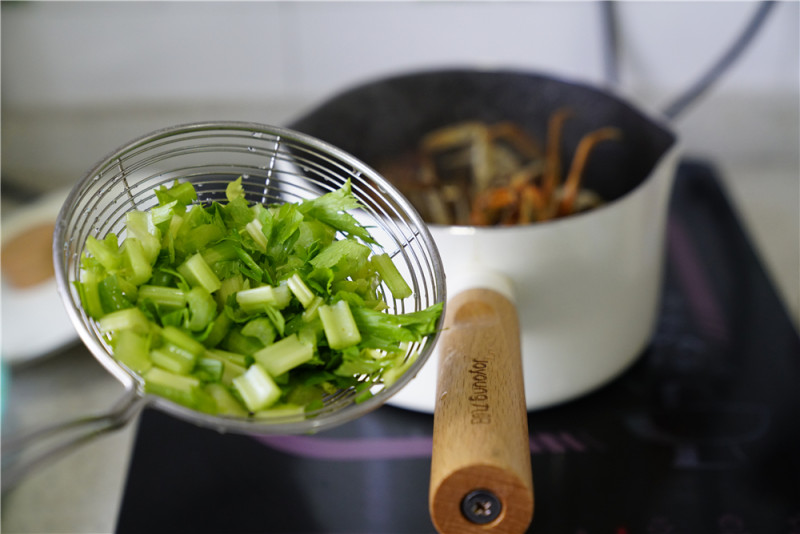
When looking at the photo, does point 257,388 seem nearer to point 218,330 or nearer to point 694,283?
point 218,330

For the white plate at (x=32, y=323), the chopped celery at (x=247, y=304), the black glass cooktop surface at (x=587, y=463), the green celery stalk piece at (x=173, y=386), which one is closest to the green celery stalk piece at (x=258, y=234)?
the chopped celery at (x=247, y=304)

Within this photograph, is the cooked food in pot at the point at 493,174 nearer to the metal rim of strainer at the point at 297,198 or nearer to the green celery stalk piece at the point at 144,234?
the metal rim of strainer at the point at 297,198

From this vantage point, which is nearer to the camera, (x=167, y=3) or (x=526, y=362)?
(x=526, y=362)

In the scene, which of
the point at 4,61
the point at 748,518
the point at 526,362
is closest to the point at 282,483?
the point at 526,362

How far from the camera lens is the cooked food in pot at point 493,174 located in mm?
688

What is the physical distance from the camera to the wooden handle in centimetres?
32

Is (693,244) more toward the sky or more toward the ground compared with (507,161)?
more toward the ground

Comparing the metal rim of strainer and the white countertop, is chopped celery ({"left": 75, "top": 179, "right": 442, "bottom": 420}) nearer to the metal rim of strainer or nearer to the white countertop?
the metal rim of strainer

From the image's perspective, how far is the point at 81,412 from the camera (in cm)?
69

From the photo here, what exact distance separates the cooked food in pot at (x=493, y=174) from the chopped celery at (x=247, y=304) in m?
0.26

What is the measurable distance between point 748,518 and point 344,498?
0.30 metres

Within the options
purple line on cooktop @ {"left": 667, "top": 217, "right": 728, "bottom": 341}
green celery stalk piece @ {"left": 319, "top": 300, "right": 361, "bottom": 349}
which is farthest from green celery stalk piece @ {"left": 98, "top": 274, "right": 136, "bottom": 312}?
purple line on cooktop @ {"left": 667, "top": 217, "right": 728, "bottom": 341}

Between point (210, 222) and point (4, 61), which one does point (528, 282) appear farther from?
point (4, 61)

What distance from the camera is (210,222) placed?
0.43 m
